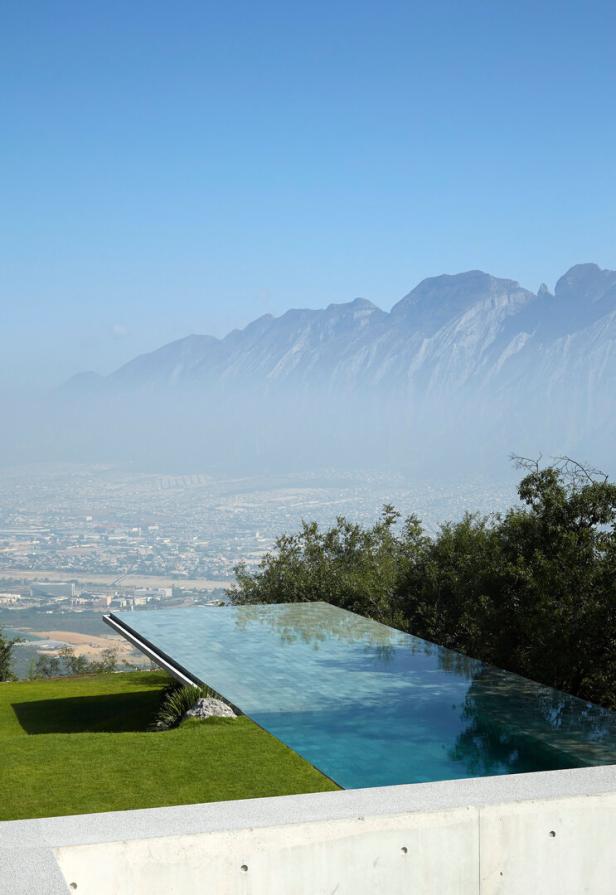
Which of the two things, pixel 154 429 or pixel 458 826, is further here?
pixel 154 429

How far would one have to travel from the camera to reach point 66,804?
8.07 meters

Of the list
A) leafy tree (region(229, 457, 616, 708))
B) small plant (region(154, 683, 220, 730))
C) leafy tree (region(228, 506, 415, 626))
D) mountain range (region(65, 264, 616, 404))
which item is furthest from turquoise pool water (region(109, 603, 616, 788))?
mountain range (region(65, 264, 616, 404))

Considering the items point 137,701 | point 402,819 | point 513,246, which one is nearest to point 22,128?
point 137,701

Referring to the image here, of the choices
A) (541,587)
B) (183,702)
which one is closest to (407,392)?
(541,587)

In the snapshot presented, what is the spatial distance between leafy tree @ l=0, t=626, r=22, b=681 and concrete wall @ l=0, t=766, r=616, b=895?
2357 centimetres

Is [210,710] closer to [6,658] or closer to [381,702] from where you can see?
[381,702]

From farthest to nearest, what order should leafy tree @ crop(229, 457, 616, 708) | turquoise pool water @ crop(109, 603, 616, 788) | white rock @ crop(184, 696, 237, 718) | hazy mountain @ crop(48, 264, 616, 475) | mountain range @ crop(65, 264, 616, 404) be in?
mountain range @ crop(65, 264, 616, 404) → hazy mountain @ crop(48, 264, 616, 475) → leafy tree @ crop(229, 457, 616, 708) → white rock @ crop(184, 696, 237, 718) → turquoise pool water @ crop(109, 603, 616, 788)

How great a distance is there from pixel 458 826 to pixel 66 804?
4.20m

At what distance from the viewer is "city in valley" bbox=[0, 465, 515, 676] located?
62219mm

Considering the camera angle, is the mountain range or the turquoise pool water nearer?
the turquoise pool water

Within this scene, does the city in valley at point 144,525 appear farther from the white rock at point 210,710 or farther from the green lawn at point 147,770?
the green lawn at point 147,770

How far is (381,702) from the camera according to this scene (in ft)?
35.1

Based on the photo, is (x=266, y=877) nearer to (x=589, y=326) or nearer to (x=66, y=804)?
(x=66, y=804)

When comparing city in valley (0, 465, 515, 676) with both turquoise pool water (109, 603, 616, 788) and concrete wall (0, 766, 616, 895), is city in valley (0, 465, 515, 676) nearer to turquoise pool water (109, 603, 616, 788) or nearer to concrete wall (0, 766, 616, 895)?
turquoise pool water (109, 603, 616, 788)
